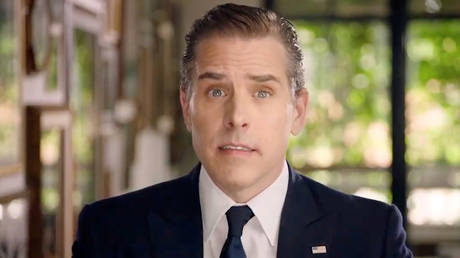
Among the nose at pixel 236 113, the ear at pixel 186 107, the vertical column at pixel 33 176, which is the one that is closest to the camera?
the nose at pixel 236 113

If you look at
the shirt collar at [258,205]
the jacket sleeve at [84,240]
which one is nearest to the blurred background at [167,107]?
the jacket sleeve at [84,240]

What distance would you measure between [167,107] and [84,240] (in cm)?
547

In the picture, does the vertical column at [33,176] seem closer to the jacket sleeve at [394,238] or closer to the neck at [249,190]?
the neck at [249,190]

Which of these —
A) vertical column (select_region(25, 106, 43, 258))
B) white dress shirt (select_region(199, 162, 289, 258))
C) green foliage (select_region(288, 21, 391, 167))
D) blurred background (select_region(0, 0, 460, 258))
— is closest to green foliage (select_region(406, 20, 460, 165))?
blurred background (select_region(0, 0, 460, 258))

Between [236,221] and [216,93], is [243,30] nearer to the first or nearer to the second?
[216,93]

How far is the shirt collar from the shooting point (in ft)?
5.11

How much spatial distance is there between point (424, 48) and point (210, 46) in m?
7.28

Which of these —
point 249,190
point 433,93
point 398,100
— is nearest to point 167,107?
point 398,100

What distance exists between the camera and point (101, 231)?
1.60 metres

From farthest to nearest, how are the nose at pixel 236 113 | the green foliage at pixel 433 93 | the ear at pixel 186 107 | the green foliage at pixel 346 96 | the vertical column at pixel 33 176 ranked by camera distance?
the green foliage at pixel 346 96, the green foliage at pixel 433 93, the vertical column at pixel 33 176, the ear at pixel 186 107, the nose at pixel 236 113

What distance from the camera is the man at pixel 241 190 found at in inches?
55.9

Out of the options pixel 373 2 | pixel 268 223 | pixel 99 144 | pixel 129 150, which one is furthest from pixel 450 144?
pixel 268 223

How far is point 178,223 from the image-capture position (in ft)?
5.23

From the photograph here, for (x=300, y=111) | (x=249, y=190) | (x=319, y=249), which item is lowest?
(x=319, y=249)
